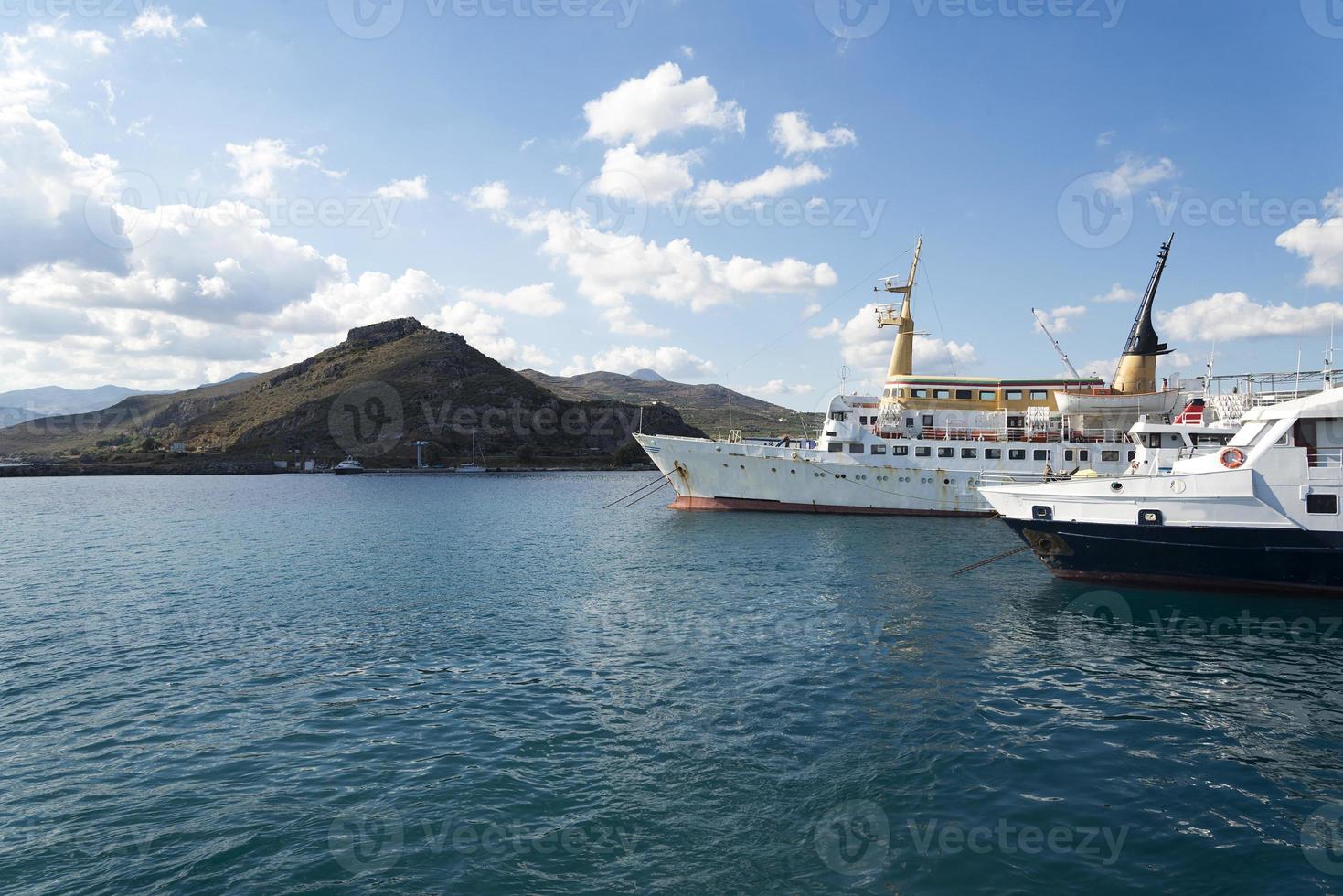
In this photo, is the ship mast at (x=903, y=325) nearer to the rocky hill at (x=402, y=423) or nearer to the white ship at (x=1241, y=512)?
the white ship at (x=1241, y=512)

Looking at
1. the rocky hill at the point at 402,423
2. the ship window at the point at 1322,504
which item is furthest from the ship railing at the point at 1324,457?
the rocky hill at the point at 402,423

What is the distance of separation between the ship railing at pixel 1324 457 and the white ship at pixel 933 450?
89.4ft

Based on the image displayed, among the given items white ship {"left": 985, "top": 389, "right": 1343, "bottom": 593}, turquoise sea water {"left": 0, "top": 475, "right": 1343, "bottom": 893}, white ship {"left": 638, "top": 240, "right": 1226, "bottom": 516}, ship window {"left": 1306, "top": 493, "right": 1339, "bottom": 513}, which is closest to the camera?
turquoise sea water {"left": 0, "top": 475, "right": 1343, "bottom": 893}

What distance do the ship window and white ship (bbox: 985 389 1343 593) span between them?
3cm

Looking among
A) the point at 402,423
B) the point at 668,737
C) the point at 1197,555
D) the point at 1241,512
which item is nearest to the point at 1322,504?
the point at 1241,512

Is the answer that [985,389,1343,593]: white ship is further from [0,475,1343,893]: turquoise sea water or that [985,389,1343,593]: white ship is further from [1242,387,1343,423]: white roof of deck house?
[0,475,1343,893]: turquoise sea water

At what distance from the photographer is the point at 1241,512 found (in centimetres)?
2378

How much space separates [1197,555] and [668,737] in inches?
853

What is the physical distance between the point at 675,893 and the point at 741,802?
94.4 inches

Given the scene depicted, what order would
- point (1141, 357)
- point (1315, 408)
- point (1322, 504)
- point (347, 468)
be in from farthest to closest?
1. point (347, 468)
2. point (1141, 357)
3. point (1315, 408)
4. point (1322, 504)

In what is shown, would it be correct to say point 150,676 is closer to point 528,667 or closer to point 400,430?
point 528,667

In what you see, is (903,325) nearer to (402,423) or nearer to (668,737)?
(668,737)

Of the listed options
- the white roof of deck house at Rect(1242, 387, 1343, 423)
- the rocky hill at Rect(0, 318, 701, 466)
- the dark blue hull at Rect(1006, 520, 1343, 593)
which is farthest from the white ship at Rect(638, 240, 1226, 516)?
the rocky hill at Rect(0, 318, 701, 466)

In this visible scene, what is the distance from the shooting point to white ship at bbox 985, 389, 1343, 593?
76.4ft
